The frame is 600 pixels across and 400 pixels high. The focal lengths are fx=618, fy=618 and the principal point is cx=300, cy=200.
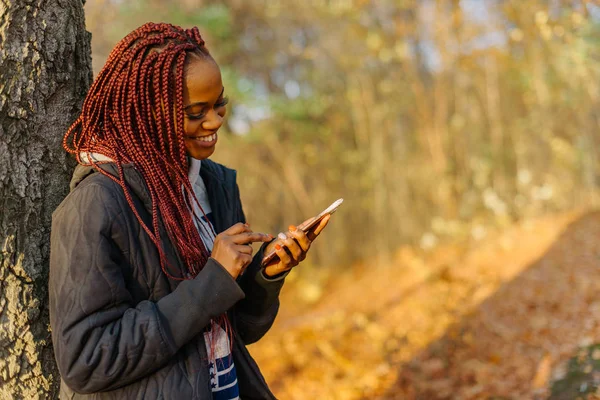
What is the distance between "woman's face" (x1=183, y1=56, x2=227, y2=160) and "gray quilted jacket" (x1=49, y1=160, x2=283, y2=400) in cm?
22

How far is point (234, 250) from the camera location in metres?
1.81

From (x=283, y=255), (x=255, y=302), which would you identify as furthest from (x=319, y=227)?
(x=255, y=302)

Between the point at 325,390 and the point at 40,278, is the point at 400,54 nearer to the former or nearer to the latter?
the point at 325,390

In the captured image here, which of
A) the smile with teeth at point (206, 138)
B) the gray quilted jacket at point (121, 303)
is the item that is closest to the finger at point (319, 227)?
the gray quilted jacket at point (121, 303)

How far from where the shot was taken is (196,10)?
1010 cm

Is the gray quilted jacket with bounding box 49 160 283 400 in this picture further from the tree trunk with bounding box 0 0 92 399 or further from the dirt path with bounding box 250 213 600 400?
the dirt path with bounding box 250 213 600 400

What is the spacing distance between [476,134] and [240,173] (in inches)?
171

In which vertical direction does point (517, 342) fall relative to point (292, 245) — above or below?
below

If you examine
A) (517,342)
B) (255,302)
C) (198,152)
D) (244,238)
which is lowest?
(517,342)

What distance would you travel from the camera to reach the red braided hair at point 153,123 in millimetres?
1866

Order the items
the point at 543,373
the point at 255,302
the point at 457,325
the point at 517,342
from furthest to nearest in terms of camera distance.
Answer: the point at 457,325 < the point at 517,342 < the point at 543,373 < the point at 255,302

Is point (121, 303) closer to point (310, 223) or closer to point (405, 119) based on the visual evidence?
point (310, 223)

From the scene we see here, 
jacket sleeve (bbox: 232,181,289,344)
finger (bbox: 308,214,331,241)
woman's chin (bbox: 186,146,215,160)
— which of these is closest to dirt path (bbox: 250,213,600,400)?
jacket sleeve (bbox: 232,181,289,344)

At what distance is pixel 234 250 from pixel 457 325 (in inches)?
207
